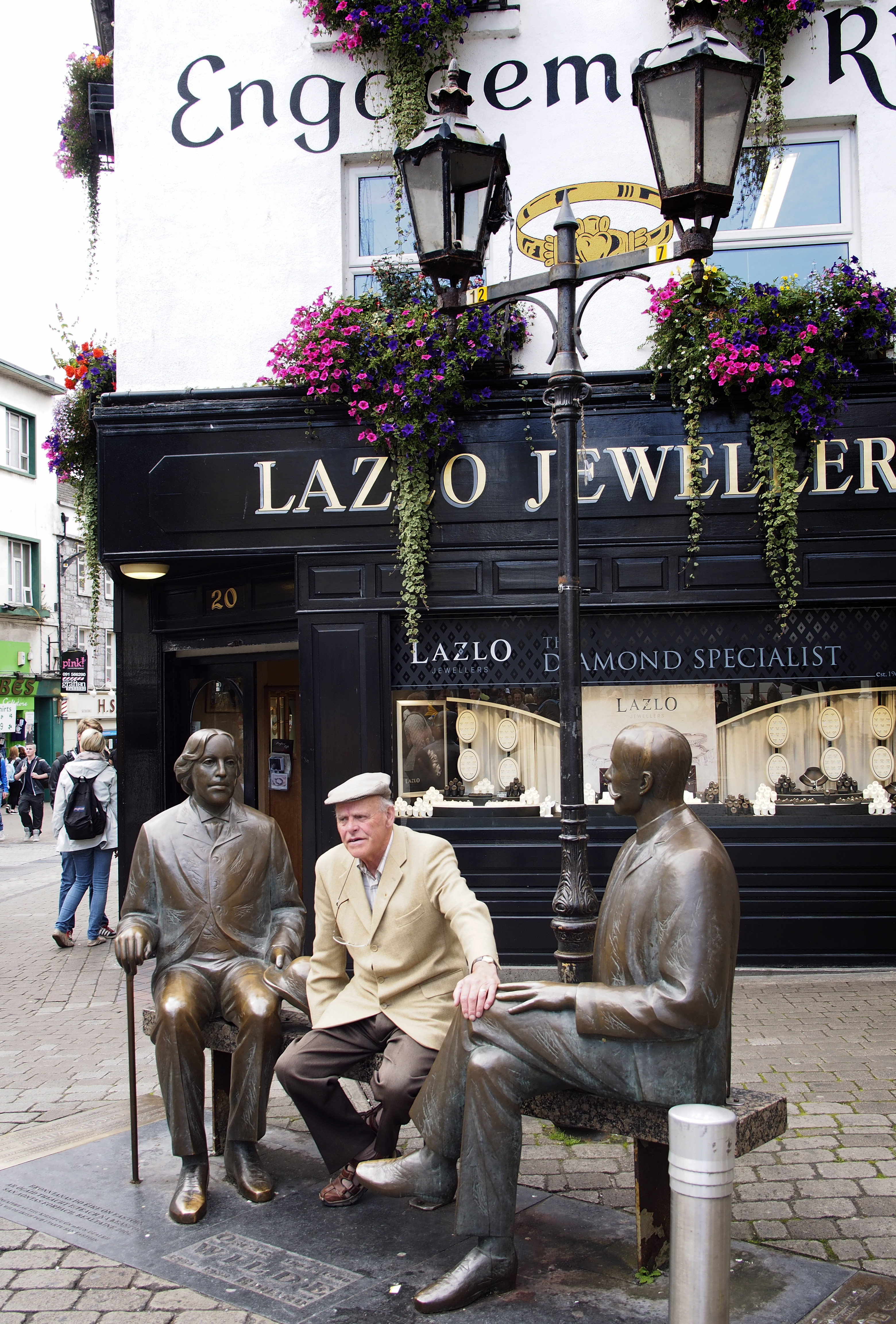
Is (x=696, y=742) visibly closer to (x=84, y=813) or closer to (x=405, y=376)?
(x=405, y=376)

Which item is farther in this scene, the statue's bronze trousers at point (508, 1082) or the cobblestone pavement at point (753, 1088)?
the cobblestone pavement at point (753, 1088)

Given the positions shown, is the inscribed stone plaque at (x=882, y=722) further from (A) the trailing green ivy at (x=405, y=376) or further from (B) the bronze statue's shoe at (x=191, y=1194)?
(B) the bronze statue's shoe at (x=191, y=1194)

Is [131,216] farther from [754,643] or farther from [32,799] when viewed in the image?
[32,799]

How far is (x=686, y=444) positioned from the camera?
779cm

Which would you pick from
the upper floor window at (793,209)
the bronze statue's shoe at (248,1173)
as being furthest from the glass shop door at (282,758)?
the bronze statue's shoe at (248,1173)

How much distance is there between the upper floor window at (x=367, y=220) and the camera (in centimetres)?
853

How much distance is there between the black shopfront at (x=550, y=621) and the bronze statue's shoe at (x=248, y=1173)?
154 inches

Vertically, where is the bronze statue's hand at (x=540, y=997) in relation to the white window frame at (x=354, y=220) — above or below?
below

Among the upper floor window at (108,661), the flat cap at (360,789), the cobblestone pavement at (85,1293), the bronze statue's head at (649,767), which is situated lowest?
the cobblestone pavement at (85,1293)

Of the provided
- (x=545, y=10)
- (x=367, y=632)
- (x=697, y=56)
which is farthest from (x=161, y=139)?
(x=697, y=56)

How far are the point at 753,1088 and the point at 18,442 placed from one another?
103 feet

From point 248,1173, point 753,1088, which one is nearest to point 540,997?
point 248,1173

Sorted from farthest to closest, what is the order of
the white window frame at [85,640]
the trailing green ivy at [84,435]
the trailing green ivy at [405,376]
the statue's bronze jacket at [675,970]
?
the white window frame at [85,640]
the trailing green ivy at [84,435]
the trailing green ivy at [405,376]
the statue's bronze jacket at [675,970]

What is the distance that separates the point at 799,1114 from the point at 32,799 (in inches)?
696
